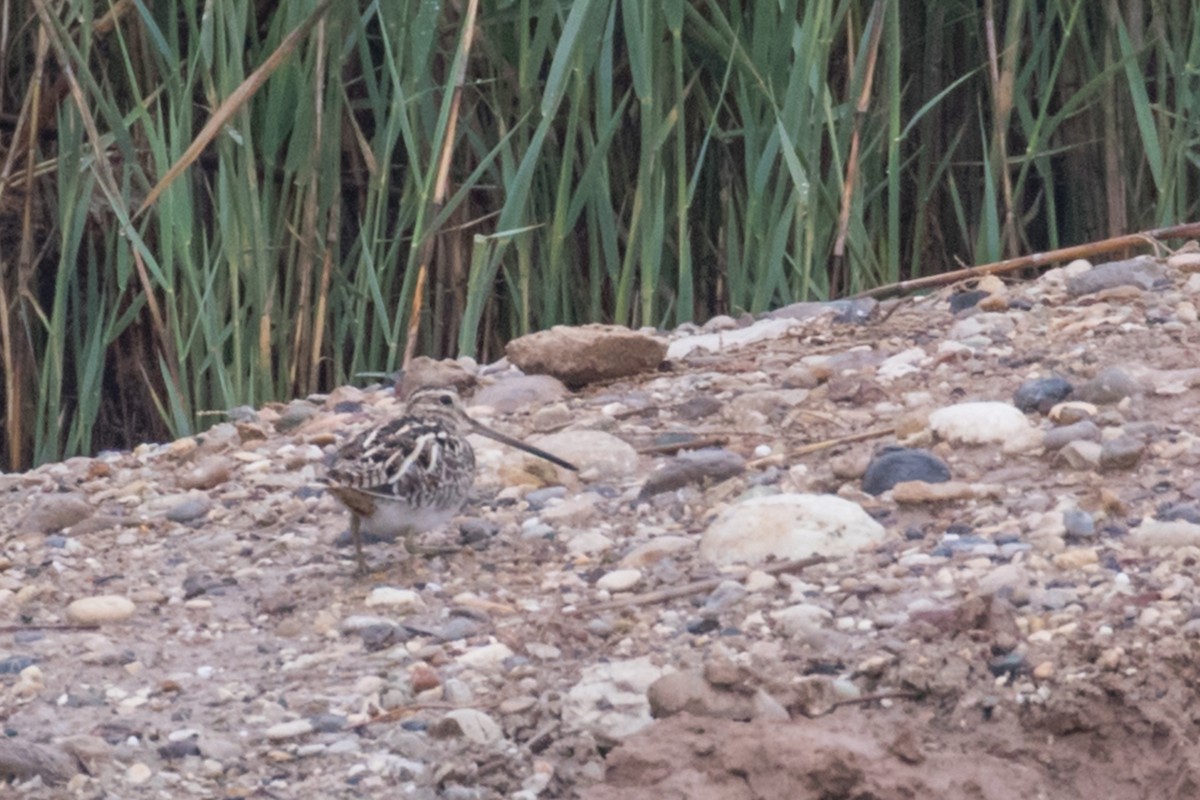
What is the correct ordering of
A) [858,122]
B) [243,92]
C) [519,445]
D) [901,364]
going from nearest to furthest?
[519,445] → [901,364] → [243,92] → [858,122]

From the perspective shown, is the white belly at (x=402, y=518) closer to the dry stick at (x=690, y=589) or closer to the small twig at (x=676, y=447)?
the dry stick at (x=690, y=589)

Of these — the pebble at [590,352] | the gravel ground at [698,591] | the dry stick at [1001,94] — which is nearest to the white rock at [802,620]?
the gravel ground at [698,591]

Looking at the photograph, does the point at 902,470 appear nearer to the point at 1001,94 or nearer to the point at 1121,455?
the point at 1121,455

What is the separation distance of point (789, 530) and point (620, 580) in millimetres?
313

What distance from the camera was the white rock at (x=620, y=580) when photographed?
3.38 meters

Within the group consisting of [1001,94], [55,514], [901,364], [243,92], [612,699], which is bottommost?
[55,514]

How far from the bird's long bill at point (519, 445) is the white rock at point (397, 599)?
0.57 m

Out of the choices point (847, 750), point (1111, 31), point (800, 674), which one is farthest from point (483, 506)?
point (1111, 31)

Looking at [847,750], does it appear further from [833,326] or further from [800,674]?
[833,326]

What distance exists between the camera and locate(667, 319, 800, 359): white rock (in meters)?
4.72

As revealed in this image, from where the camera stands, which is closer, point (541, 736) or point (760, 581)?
point (541, 736)

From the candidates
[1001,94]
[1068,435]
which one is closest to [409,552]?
[1068,435]

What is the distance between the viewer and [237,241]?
199 inches

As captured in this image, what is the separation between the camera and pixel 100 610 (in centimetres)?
352
